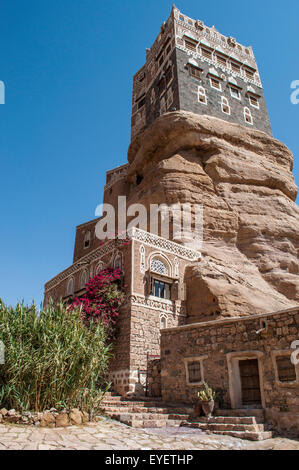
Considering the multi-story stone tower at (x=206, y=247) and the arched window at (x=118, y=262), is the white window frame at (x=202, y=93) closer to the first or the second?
the multi-story stone tower at (x=206, y=247)

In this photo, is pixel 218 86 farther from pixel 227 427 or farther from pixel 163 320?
pixel 227 427

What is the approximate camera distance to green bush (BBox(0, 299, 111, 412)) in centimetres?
807

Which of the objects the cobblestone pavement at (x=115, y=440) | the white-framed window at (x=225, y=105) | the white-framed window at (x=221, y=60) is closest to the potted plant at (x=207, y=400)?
the cobblestone pavement at (x=115, y=440)

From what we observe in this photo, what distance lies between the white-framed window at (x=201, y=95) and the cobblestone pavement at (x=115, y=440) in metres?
24.8

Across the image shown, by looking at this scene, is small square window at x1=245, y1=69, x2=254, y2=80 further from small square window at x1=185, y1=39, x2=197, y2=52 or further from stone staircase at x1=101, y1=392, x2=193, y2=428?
stone staircase at x1=101, y1=392, x2=193, y2=428

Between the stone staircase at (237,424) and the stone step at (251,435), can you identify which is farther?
the stone staircase at (237,424)

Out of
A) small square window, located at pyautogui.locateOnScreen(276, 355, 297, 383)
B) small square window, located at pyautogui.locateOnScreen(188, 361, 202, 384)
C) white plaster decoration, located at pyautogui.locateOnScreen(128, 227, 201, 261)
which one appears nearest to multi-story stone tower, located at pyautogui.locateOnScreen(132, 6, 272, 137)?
white plaster decoration, located at pyautogui.locateOnScreen(128, 227, 201, 261)

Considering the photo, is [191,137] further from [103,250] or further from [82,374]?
[82,374]

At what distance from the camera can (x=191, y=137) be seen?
24.5 m

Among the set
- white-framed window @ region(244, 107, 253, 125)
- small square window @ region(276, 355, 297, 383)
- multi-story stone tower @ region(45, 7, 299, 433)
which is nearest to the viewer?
small square window @ region(276, 355, 297, 383)

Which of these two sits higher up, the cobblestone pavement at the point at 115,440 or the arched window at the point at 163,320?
the arched window at the point at 163,320

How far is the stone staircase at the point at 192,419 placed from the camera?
815 cm

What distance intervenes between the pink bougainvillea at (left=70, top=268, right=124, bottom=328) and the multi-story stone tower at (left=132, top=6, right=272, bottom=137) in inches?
616
